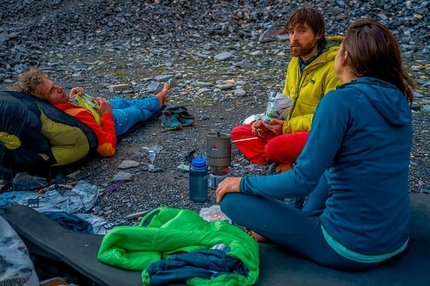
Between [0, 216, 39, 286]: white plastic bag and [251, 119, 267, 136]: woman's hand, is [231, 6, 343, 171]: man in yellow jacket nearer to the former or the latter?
[251, 119, 267, 136]: woman's hand

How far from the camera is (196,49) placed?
10242mm

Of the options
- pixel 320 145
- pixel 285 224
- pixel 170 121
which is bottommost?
pixel 170 121

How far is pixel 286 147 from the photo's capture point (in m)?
4.54

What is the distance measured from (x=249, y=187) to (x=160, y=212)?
66 centimetres

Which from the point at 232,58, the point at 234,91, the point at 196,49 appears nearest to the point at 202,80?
the point at 234,91

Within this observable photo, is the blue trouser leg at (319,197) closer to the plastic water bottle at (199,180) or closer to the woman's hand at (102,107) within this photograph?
the plastic water bottle at (199,180)

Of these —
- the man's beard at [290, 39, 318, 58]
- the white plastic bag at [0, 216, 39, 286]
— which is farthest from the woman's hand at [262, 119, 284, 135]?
the white plastic bag at [0, 216, 39, 286]

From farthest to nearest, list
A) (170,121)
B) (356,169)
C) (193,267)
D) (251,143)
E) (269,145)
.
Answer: (170,121) → (251,143) → (269,145) → (193,267) → (356,169)

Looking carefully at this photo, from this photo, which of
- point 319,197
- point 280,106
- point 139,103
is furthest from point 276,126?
point 139,103

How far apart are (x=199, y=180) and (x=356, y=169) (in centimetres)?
195

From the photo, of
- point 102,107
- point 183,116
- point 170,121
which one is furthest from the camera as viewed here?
point 183,116

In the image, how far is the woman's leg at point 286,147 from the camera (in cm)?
449

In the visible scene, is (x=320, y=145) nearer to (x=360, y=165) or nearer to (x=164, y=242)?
(x=360, y=165)

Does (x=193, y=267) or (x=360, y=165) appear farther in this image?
(x=193, y=267)
